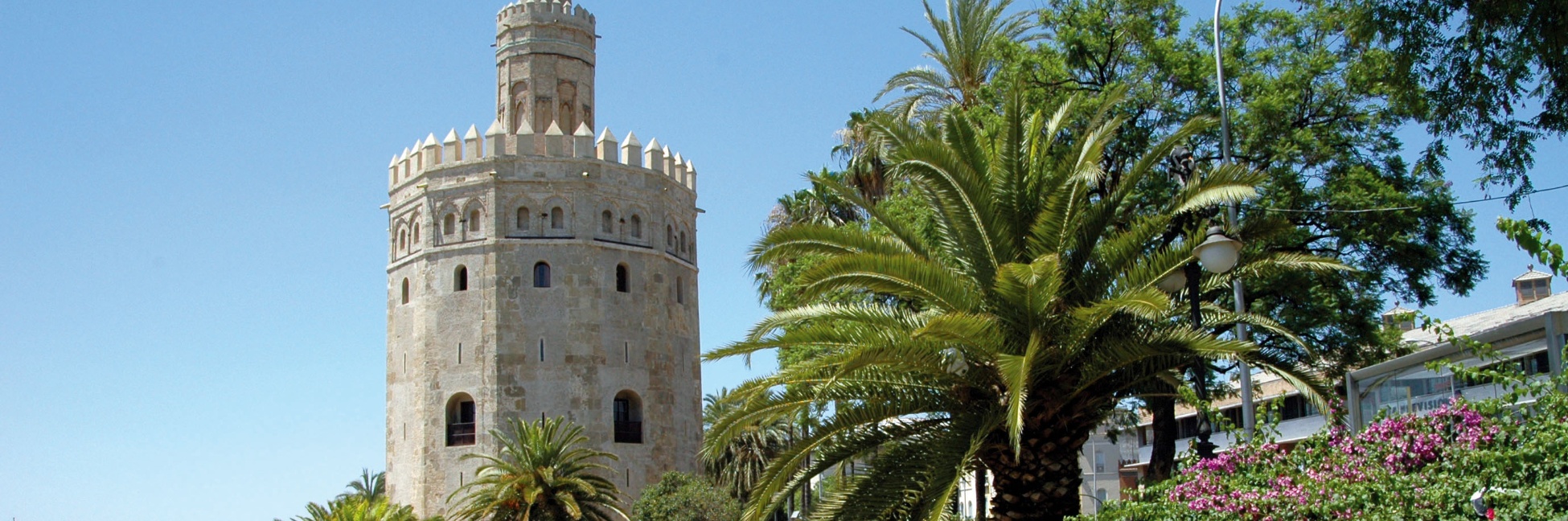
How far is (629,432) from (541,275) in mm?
4835

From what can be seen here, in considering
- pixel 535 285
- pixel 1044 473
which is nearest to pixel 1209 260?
pixel 1044 473

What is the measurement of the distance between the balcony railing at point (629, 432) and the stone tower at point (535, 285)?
1.4 inches

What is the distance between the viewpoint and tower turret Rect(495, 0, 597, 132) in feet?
134

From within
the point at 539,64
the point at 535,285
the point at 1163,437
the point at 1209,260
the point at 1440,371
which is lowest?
the point at 1163,437

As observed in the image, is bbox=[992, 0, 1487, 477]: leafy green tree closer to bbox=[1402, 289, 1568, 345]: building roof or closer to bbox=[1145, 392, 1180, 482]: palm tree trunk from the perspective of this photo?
bbox=[1145, 392, 1180, 482]: palm tree trunk

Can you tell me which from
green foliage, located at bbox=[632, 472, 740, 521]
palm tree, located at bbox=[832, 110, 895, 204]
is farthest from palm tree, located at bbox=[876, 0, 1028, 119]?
green foliage, located at bbox=[632, 472, 740, 521]

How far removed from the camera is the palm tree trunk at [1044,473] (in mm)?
13414

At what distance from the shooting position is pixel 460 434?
3894 cm

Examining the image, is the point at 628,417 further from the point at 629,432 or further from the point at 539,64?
the point at 539,64

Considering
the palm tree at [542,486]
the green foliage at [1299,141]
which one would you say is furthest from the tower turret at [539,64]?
the green foliage at [1299,141]

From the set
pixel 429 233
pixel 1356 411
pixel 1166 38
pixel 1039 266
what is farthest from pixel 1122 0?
pixel 429 233

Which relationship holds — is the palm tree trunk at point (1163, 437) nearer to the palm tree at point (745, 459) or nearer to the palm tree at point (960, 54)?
the palm tree at point (960, 54)

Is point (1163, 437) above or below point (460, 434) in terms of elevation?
below

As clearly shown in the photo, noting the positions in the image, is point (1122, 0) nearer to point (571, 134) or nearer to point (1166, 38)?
point (1166, 38)
